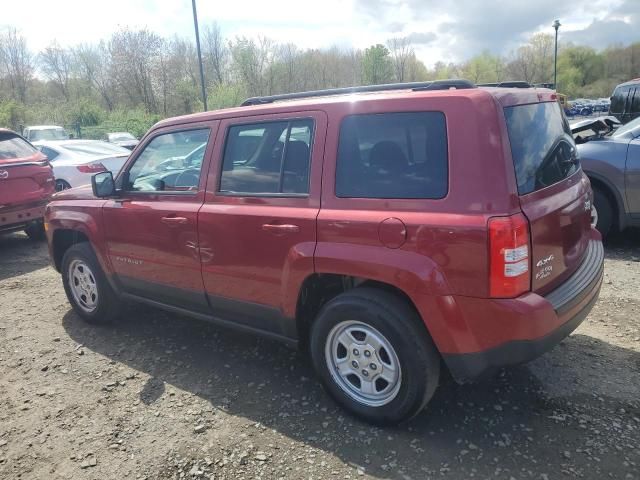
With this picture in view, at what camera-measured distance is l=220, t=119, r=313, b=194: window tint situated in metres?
3.04

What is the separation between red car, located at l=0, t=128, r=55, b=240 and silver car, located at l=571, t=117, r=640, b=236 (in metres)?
7.39

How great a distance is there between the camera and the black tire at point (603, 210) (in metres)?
5.80

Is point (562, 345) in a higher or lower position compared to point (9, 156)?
lower

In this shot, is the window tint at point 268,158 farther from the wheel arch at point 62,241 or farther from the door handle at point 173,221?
the wheel arch at point 62,241

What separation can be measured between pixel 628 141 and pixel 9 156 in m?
8.16

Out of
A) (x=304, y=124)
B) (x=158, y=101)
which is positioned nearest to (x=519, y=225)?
(x=304, y=124)

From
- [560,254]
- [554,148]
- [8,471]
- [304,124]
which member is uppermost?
[304,124]

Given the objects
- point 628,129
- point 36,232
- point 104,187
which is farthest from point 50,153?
point 628,129

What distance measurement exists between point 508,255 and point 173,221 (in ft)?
7.52

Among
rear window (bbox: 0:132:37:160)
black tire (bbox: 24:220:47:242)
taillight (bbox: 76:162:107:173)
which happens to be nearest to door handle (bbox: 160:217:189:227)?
rear window (bbox: 0:132:37:160)

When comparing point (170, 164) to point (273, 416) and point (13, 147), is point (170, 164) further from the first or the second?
point (13, 147)

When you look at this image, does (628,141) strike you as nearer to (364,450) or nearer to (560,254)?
(560,254)

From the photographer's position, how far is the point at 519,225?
93.0 inches

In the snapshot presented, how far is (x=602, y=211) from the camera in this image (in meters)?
5.83
